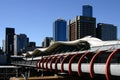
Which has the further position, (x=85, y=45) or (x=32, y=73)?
(x=85, y=45)

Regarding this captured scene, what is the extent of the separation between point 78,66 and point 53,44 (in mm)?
123005

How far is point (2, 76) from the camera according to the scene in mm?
157125

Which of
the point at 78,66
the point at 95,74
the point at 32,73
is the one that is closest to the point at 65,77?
the point at 78,66

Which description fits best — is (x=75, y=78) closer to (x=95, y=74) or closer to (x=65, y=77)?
(x=65, y=77)

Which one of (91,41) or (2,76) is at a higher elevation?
(91,41)

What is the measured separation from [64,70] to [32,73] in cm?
8390

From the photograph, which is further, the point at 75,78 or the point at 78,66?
the point at 75,78

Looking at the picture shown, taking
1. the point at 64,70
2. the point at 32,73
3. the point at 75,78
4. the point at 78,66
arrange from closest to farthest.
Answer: the point at 78,66 → the point at 64,70 → the point at 75,78 → the point at 32,73

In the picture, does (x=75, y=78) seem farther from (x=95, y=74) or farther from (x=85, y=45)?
(x=85, y=45)

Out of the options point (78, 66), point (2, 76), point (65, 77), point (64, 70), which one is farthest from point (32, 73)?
point (78, 66)

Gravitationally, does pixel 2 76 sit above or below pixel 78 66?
below

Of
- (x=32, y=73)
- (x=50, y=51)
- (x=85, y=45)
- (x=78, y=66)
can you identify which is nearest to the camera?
(x=78, y=66)

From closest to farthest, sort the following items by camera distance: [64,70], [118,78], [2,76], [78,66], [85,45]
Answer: [118,78], [78,66], [64,70], [2,76], [85,45]

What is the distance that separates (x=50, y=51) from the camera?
178375mm
